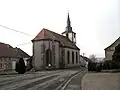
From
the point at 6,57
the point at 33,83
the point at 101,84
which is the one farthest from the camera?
the point at 6,57

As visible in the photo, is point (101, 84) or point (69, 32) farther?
point (69, 32)

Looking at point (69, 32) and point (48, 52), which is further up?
point (69, 32)

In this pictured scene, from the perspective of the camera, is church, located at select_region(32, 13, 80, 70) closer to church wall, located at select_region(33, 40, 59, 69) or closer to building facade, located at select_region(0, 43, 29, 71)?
church wall, located at select_region(33, 40, 59, 69)

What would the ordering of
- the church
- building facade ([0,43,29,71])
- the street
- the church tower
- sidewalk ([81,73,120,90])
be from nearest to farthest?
sidewalk ([81,73,120,90]) → the street → building facade ([0,43,29,71]) → the church → the church tower

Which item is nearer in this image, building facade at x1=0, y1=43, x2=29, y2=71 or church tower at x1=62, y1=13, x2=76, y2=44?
building facade at x1=0, y1=43, x2=29, y2=71

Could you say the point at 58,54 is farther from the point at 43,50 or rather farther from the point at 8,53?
the point at 8,53

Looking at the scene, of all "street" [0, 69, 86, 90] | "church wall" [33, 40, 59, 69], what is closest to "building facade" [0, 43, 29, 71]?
"church wall" [33, 40, 59, 69]

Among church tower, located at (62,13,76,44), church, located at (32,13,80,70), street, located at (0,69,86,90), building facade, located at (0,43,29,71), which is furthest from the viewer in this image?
church tower, located at (62,13,76,44)

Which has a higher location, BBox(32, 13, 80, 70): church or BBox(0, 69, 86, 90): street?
BBox(32, 13, 80, 70): church

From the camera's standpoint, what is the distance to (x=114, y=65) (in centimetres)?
3650

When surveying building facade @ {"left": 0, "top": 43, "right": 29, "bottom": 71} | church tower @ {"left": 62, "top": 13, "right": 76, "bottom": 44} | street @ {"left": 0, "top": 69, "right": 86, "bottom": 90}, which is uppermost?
church tower @ {"left": 62, "top": 13, "right": 76, "bottom": 44}

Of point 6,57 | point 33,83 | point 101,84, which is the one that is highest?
point 6,57

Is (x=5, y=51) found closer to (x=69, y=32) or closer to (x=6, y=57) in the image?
(x=6, y=57)

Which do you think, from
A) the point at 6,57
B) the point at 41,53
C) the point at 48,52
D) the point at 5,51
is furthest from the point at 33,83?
the point at 48,52
